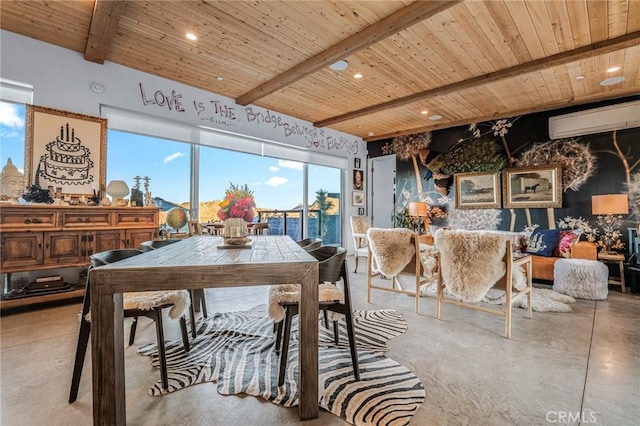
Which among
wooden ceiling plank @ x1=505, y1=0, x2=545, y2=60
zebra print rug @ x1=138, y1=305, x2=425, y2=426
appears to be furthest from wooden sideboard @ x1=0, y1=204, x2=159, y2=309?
wooden ceiling plank @ x1=505, y1=0, x2=545, y2=60

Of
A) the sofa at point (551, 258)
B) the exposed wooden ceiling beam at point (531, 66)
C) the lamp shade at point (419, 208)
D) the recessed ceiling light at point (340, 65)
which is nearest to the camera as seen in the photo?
the exposed wooden ceiling beam at point (531, 66)

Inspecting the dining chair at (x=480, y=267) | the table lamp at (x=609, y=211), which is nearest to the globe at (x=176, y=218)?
the dining chair at (x=480, y=267)

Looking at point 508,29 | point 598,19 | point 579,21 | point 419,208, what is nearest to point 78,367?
point 508,29

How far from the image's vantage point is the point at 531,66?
11.2ft

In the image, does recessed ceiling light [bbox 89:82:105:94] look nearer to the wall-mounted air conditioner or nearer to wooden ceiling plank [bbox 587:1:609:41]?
wooden ceiling plank [bbox 587:1:609:41]

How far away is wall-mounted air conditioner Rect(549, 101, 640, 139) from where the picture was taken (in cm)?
416

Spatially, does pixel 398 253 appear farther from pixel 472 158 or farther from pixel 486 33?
pixel 472 158

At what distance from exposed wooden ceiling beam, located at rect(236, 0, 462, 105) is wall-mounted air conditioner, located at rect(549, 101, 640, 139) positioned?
3756mm

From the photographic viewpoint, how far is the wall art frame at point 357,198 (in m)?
6.99

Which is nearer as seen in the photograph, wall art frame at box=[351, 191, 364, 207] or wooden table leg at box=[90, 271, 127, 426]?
wooden table leg at box=[90, 271, 127, 426]

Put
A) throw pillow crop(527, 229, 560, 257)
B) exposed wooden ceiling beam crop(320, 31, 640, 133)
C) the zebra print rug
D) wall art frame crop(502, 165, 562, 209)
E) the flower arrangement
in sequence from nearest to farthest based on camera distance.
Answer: the zebra print rug < the flower arrangement < exposed wooden ceiling beam crop(320, 31, 640, 133) < throw pillow crop(527, 229, 560, 257) < wall art frame crop(502, 165, 562, 209)

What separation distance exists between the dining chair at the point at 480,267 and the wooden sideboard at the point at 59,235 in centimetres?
343

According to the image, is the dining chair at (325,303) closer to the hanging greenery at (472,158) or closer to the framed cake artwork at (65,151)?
the framed cake artwork at (65,151)

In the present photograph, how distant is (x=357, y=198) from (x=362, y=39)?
4475mm
